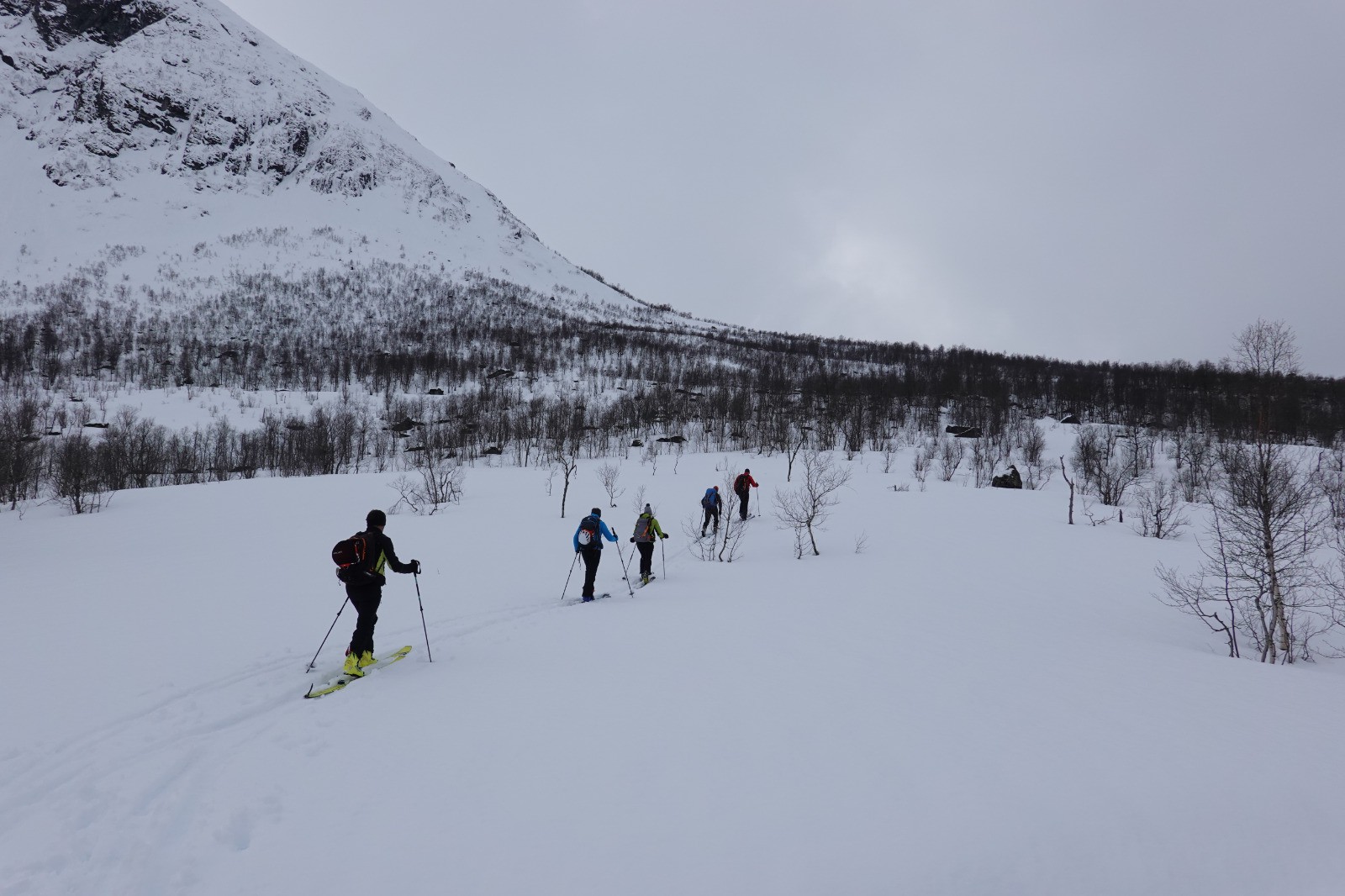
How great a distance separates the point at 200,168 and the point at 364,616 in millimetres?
119185

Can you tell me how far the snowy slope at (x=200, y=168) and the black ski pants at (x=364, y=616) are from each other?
84982mm

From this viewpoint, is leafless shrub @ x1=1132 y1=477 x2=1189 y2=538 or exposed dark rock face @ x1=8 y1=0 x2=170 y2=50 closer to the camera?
leafless shrub @ x1=1132 y1=477 x2=1189 y2=538

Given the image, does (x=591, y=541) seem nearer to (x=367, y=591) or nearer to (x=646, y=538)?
(x=646, y=538)

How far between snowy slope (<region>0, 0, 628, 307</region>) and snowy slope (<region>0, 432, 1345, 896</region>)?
84.4 metres

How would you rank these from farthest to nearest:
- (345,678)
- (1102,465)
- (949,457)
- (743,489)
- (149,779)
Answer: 1. (949,457)
2. (1102,465)
3. (743,489)
4. (345,678)
5. (149,779)

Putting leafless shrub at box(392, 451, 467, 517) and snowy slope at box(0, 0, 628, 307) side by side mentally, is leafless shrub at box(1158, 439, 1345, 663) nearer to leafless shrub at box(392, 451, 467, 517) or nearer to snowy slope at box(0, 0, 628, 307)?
leafless shrub at box(392, 451, 467, 517)

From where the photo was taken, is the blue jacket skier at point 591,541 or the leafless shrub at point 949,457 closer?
the blue jacket skier at point 591,541

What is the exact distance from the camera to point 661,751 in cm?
427

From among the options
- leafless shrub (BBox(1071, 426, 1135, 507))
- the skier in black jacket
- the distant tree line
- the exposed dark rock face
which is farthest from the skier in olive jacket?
the exposed dark rock face

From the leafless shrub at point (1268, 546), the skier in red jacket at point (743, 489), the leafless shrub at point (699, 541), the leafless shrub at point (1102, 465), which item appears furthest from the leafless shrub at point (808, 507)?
the leafless shrub at point (1102, 465)

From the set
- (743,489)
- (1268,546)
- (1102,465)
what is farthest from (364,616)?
(1102,465)

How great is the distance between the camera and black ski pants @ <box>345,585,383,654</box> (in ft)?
20.0

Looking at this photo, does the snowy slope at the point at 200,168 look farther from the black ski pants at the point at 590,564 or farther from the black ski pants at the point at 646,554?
the black ski pants at the point at 590,564

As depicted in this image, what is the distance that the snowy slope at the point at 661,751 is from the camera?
125 inches
